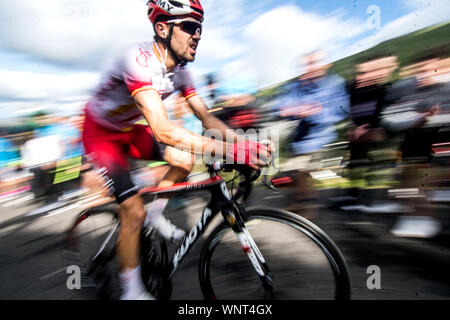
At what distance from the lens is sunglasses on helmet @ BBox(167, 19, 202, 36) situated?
5.52 feet

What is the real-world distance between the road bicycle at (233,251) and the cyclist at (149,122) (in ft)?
0.34

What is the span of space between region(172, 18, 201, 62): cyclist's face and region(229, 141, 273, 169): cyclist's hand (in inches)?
30.9

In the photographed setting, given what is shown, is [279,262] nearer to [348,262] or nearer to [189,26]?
[348,262]

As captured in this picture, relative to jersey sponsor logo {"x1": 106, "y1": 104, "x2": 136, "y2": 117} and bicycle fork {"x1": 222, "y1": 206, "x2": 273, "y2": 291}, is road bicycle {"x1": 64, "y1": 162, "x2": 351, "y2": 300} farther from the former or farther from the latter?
jersey sponsor logo {"x1": 106, "y1": 104, "x2": 136, "y2": 117}

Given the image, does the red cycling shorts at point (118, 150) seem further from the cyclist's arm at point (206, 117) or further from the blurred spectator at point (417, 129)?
the blurred spectator at point (417, 129)

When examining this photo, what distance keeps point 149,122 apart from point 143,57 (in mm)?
398

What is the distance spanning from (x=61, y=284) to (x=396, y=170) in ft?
12.6

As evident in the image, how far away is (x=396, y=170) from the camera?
3508 millimetres

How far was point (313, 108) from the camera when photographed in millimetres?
2967

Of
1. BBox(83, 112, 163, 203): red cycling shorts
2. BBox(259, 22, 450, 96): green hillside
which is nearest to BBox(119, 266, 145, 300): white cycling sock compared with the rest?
BBox(83, 112, 163, 203): red cycling shorts

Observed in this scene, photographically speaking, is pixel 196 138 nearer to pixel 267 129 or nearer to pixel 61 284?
pixel 61 284

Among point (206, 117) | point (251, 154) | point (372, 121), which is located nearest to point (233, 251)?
point (251, 154)

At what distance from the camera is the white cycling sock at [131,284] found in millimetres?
1703

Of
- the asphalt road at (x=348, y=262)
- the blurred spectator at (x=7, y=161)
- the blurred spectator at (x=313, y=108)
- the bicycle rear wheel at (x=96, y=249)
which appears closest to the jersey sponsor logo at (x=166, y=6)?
the bicycle rear wheel at (x=96, y=249)
